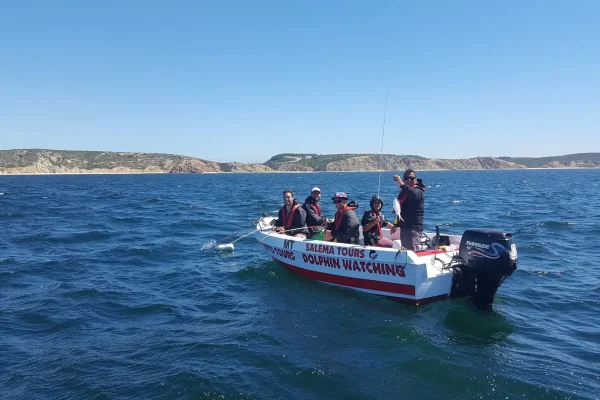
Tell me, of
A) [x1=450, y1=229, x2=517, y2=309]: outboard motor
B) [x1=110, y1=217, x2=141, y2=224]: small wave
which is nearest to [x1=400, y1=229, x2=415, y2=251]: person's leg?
[x1=450, y1=229, x2=517, y2=309]: outboard motor

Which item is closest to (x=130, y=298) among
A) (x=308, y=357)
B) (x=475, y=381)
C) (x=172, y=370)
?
(x=172, y=370)

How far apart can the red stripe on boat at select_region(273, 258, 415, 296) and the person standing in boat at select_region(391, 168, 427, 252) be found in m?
1.02

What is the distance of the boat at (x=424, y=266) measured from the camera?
26.2 ft

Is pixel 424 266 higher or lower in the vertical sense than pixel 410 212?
lower

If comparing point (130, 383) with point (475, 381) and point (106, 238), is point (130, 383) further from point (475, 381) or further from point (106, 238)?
point (106, 238)

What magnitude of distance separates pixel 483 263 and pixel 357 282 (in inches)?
117

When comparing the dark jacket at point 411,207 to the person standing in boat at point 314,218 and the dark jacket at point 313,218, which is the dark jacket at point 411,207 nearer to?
the person standing in boat at point 314,218

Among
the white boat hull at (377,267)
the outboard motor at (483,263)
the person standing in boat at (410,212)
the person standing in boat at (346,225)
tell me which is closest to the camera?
the outboard motor at (483,263)

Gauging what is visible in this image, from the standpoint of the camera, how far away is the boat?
26.2 ft

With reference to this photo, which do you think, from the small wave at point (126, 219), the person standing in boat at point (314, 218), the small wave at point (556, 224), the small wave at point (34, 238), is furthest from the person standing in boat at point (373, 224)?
the small wave at point (126, 219)

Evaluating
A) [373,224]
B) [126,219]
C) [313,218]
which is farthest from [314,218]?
[126,219]

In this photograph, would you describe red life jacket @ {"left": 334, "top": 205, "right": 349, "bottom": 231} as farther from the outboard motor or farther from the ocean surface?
the outboard motor

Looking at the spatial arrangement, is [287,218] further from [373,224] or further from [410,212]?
[410,212]

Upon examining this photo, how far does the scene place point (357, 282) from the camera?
32.6 ft
